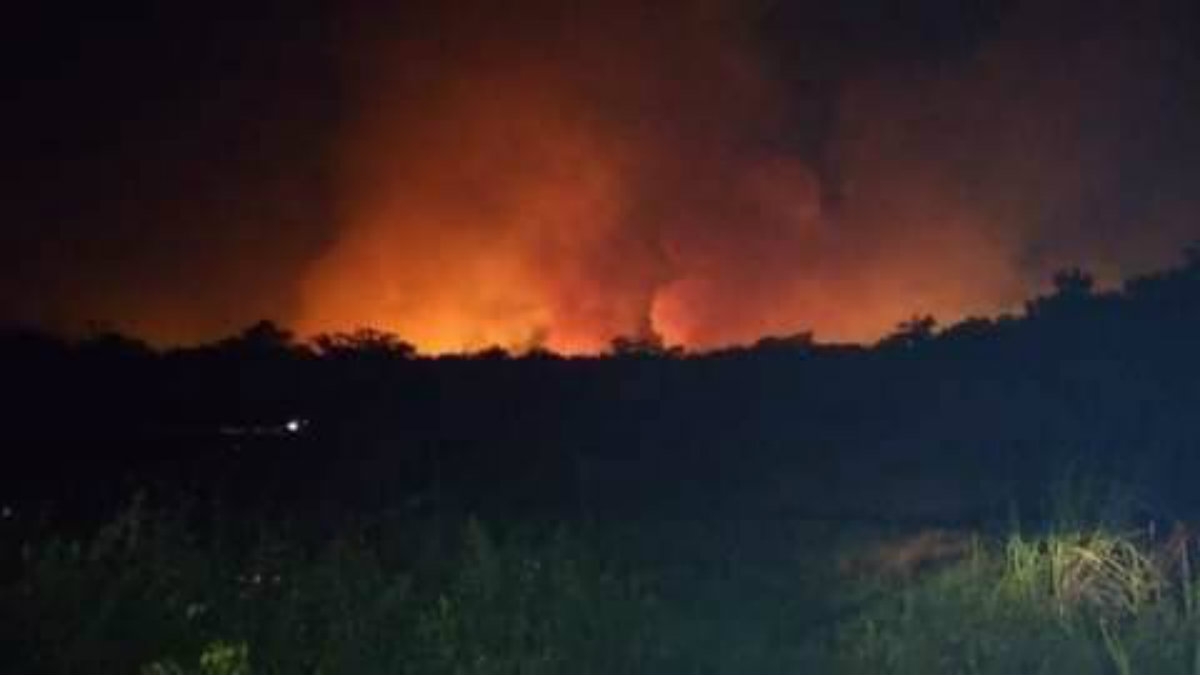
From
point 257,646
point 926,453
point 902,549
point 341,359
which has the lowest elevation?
point 257,646

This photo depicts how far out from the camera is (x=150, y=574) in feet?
24.8

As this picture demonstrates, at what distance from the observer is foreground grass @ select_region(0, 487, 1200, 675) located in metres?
7.30

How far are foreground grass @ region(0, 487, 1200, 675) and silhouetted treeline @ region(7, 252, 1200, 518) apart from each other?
1.87 ft

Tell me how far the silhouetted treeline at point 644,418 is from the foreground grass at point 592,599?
571mm

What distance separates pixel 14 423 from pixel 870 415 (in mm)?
5351

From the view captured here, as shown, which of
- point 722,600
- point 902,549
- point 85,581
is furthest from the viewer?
point 902,549

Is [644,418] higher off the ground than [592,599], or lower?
higher

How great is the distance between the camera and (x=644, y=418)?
11.1 m

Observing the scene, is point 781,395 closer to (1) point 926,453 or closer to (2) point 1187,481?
(1) point 926,453

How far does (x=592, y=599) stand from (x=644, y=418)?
2.76 metres

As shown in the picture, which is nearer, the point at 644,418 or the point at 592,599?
the point at 592,599

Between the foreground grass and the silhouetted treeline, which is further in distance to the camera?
the silhouetted treeline

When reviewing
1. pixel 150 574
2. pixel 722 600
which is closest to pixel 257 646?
pixel 150 574

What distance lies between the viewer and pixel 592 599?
27.9 feet
